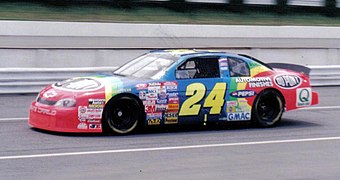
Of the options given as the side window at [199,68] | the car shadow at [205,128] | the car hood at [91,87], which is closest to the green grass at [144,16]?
the car shadow at [205,128]

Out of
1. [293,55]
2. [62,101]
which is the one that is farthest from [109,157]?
[293,55]

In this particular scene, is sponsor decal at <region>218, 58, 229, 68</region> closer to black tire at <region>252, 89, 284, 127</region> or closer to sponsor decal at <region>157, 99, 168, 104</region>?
black tire at <region>252, 89, 284, 127</region>

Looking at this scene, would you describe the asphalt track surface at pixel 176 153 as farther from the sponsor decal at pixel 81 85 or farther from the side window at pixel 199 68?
the side window at pixel 199 68

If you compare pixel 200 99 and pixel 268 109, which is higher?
pixel 200 99

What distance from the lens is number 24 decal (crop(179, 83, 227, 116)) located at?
11.5m

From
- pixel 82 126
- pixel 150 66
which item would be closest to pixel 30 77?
pixel 150 66

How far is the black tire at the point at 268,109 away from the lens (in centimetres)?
1227

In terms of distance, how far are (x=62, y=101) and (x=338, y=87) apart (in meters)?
11.2

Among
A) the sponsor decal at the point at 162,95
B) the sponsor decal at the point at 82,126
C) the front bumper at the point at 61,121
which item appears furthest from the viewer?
the sponsor decal at the point at 162,95

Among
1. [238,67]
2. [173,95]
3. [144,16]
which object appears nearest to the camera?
[173,95]

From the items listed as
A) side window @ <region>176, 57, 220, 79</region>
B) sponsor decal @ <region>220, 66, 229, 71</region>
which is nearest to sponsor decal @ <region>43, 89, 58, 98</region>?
side window @ <region>176, 57, 220, 79</region>

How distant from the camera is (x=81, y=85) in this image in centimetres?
1111

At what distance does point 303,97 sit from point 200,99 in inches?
81.9

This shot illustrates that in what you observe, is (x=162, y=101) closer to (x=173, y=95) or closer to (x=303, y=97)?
(x=173, y=95)
